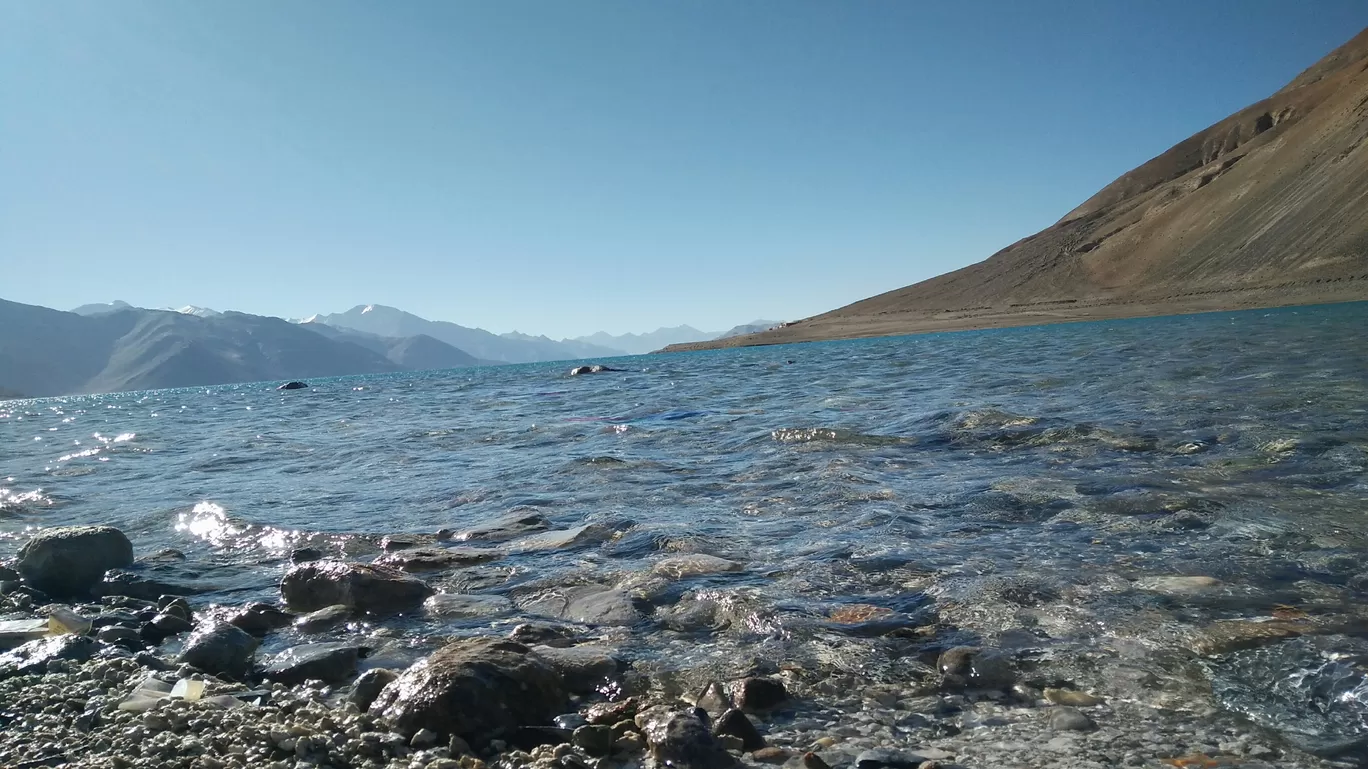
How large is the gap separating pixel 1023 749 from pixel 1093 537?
138 inches

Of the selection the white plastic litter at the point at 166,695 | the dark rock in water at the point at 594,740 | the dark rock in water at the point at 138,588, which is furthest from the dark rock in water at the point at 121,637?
the dark rock in water at the point at 594,740

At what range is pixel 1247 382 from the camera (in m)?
14.5

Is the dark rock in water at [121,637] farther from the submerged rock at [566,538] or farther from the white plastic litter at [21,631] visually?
the submerged rock at [566,538]

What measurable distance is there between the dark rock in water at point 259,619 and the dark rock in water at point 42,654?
856 mm

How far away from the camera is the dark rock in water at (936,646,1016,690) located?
382 cm

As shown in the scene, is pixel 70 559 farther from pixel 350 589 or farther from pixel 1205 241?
pixel 1205 241

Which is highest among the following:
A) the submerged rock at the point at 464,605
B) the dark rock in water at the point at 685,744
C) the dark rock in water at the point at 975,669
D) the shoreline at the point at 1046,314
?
the shoreline at the point at 1046,314

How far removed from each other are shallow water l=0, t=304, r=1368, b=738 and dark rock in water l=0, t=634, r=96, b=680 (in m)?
1.41

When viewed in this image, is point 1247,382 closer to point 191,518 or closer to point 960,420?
point 960,420

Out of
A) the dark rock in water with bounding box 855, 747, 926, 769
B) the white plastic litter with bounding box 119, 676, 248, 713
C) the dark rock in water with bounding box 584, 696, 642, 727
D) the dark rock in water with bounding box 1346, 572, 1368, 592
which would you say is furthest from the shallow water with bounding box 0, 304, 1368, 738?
the white plastic litter with bounding box 119, 676, 248, 713

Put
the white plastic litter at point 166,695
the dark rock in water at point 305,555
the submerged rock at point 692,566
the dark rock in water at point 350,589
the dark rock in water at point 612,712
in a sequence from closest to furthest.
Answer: the dark rock in water at point 612,712 → the white plastic litter at point 166,695 → the dark rock in water at point 350,589 → the submerged rock at point 692,566 → the dark rock in water at point 305,555

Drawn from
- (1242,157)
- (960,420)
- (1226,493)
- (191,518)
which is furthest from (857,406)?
(1242,157)

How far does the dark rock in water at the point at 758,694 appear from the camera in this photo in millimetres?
3766

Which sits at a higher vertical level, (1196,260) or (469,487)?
(1196,260)
